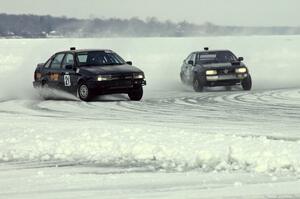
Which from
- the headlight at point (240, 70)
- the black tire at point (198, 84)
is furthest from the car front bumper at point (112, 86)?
the headlight at point (240, 70)

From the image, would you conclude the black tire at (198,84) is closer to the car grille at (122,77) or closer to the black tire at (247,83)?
the black tire at (247,83)

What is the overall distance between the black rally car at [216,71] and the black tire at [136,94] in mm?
3915

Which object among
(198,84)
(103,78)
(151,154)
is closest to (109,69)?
(103,78)

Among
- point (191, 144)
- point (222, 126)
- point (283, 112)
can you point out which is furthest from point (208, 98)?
point (191, 144)

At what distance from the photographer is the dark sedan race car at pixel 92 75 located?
14695 millimetres

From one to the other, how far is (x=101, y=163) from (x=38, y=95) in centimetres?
1107

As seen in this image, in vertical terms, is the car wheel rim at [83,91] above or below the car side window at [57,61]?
below

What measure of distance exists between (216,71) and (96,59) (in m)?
4.83

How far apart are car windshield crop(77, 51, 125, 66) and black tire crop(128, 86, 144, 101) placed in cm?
93

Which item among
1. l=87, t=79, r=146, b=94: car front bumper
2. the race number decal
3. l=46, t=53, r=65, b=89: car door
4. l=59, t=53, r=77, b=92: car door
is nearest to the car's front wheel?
l=87, t=79, r=146, b=94: car front bumper

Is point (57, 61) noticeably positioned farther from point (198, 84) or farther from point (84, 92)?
point (198, 84)

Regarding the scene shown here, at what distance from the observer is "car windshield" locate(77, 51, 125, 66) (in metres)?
15.5

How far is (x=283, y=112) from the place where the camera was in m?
11.6

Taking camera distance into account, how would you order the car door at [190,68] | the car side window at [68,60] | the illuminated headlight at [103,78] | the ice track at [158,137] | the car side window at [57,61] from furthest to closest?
the car door at [190,68] → the car side window at [57,61] → the car side window at [68,60] → the illuminated headlight at [103,78] → the ice track at [158,137]
